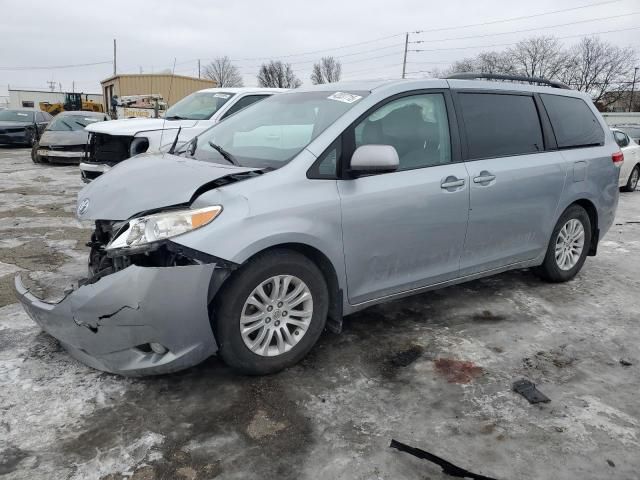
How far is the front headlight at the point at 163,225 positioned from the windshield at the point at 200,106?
17.9ft

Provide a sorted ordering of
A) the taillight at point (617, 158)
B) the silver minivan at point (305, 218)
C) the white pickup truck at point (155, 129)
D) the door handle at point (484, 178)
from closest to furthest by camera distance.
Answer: the silver minivan at point (305, 218) < the door handle at point (484, 178) < the taillight at point (617, 158) < the white pickup truck at point (155, 129)

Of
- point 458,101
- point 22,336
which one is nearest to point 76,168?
point 22,336

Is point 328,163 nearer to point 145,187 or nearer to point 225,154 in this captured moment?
point 225,154

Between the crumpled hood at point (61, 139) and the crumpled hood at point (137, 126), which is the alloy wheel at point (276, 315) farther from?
the crumpled hood at point (61, 139)

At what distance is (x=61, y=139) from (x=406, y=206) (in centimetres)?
1197

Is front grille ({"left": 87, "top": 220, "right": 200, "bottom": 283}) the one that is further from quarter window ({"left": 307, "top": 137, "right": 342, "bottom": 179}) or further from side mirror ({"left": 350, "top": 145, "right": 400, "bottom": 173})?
side mirror ({"left": 350, "top": 145, "right": 400, "bottom": 173})

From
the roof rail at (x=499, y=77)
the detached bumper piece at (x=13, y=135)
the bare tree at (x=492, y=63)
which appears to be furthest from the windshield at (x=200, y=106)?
the bare tree at (x=492, y=63)

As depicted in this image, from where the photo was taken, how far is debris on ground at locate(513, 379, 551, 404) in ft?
9.49

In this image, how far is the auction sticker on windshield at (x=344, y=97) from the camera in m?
3.43

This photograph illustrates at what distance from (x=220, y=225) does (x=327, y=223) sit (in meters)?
0.64

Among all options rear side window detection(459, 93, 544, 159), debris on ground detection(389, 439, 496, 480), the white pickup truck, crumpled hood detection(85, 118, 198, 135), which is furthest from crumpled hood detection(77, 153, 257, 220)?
crumpled hood detection(85, 118, 198, 135)

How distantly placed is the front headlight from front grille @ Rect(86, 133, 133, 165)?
5539mm

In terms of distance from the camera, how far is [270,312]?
2.96 m

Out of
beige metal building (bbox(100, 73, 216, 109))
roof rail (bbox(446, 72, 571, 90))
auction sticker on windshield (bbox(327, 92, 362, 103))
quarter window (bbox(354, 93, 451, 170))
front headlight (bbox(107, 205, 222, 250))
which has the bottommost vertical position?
front headlight (bbox(107, 205, 222, 250))
